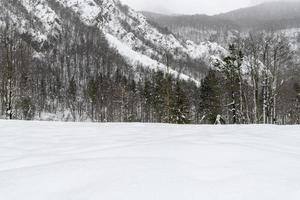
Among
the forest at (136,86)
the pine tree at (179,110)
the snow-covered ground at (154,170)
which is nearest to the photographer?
the snow-covered ground at (154,170)

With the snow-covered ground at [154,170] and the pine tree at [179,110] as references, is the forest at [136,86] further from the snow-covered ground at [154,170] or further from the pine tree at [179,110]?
the snow-covered ground at [154,170]

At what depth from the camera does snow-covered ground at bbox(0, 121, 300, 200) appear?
304 cm

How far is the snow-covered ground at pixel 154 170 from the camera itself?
304cm

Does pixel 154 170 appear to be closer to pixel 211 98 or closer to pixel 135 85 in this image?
pixel 211 98

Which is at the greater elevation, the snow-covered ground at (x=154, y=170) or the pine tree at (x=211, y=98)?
the pine tree at (x=211, y=98)

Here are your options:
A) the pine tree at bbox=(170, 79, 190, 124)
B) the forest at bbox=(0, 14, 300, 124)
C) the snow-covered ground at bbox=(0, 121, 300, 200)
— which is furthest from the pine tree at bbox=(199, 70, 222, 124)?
the snow-covered ground at bbox=(0, 121, 300, 200)

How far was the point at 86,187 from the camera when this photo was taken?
317cm

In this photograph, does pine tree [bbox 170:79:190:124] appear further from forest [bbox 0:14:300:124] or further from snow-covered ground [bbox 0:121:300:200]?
snow-covered ground [bbox 0:121:300:200]

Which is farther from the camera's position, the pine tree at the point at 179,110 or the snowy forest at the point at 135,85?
the pine tree at the point at 179,110

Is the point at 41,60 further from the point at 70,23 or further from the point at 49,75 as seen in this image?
the point at 70,23

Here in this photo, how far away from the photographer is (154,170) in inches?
141

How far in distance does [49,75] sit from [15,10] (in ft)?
199

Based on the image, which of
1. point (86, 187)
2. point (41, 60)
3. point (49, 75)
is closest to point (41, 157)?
point (86, 187)

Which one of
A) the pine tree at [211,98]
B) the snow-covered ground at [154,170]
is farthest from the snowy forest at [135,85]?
the snow-covered ground at [154,170]
